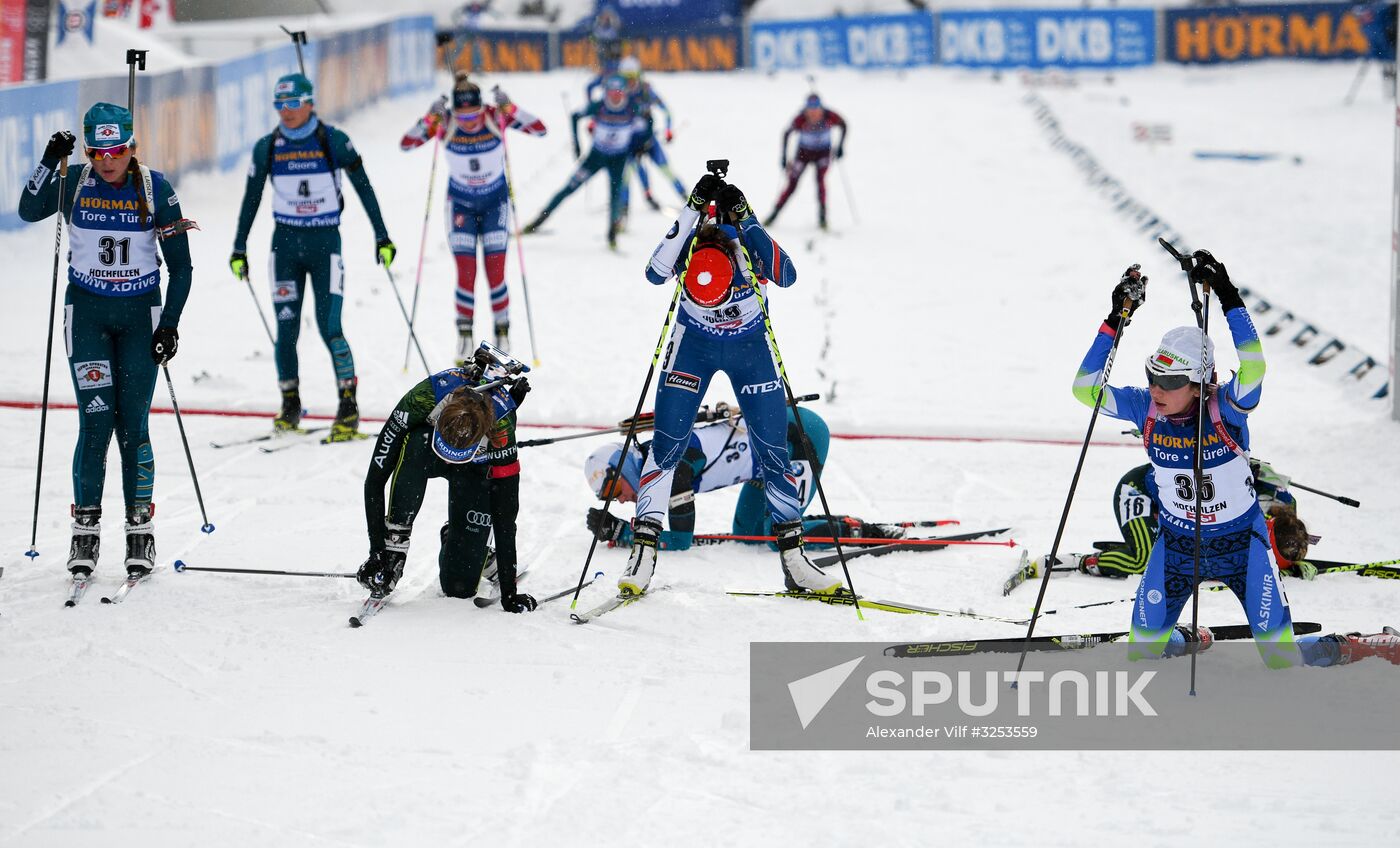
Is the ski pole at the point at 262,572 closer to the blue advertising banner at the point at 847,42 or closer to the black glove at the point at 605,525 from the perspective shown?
the black glove at the point at 605,525

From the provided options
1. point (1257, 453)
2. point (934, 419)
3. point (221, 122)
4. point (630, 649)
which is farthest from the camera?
point (221, 122)

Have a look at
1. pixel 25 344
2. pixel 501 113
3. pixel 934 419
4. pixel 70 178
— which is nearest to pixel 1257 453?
pixel 934 419

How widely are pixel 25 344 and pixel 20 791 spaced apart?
7.96m

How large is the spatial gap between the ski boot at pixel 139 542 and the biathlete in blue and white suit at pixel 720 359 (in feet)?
7.48

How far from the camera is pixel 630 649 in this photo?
20.6 feet

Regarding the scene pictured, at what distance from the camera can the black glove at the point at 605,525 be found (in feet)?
24.4

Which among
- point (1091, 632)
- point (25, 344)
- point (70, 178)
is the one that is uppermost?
point (70, 178)

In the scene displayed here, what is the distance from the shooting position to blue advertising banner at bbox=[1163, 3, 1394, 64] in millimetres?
34781

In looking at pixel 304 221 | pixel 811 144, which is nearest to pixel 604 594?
pixel 304 221

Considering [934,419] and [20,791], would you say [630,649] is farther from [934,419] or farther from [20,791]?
[934,419]

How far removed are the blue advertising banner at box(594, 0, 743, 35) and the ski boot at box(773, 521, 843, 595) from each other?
107 feet

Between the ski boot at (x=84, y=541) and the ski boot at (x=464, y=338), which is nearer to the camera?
the ski boot at (x=84, y=541)

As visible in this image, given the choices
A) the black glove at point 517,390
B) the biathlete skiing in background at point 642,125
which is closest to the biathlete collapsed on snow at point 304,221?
the black glove at point 517,390

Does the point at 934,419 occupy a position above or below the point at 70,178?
below
